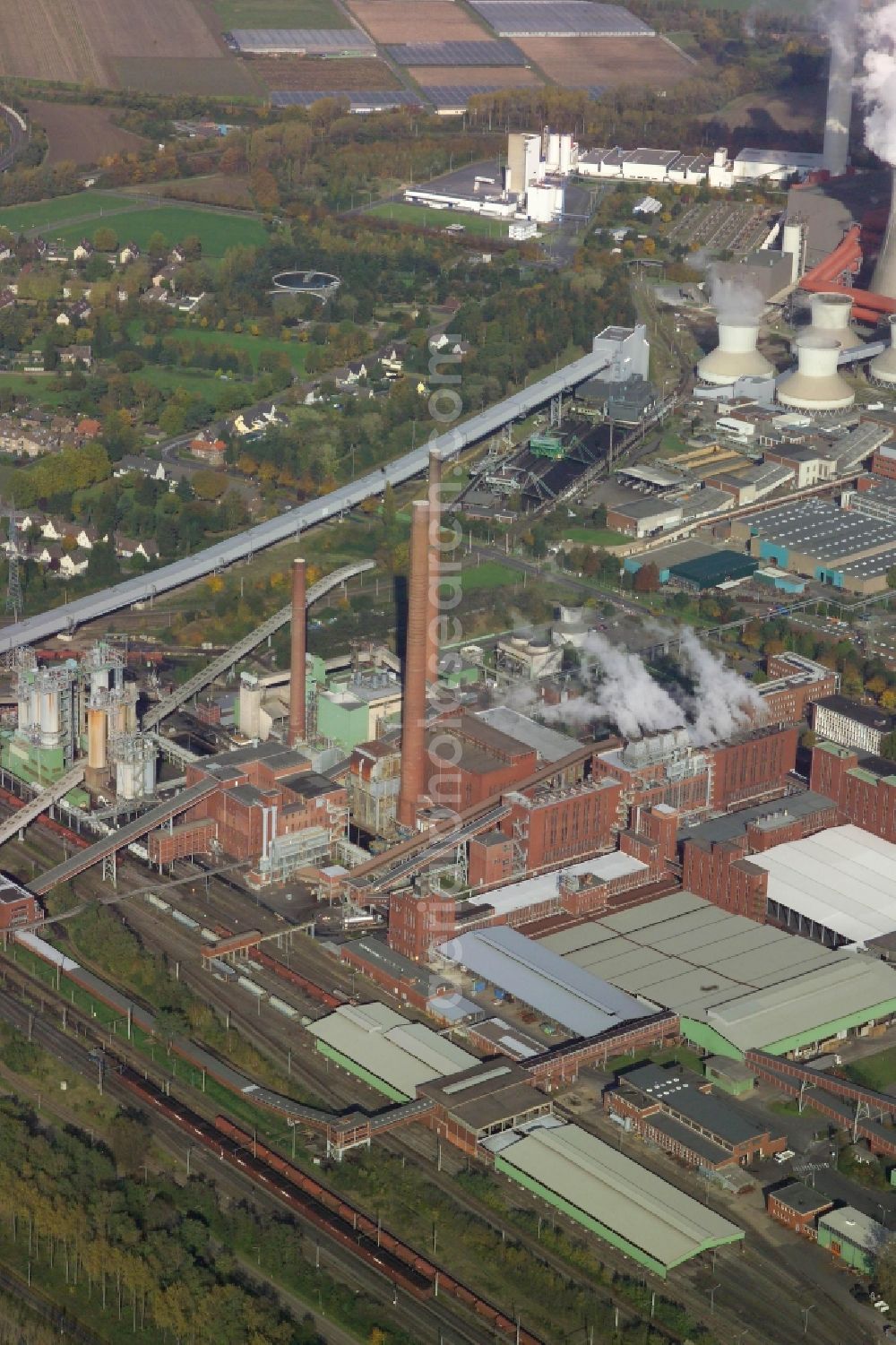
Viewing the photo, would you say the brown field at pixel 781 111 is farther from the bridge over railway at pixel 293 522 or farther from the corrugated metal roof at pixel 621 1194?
the corrugated metal roof at pixel 621 1194

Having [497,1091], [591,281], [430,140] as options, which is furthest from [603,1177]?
[430,140]

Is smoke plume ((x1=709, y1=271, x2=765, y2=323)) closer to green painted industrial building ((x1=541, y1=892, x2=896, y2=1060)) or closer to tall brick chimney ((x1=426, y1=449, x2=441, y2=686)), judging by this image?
tall brick chimney ((x1=426, y1=449, x2=441, y2=686))

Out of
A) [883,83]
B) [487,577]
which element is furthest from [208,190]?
[487,577]

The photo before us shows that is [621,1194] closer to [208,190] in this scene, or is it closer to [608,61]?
[208,190]

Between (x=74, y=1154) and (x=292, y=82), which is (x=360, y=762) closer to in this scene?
(x=74, y=1154)

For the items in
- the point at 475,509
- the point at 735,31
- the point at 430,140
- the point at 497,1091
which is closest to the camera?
the point at 497,1091

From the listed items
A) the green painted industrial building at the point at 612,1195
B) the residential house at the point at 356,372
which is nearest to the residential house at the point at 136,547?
the residential house at the point at 356,372

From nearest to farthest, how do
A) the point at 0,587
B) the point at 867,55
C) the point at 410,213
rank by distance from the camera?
1. the point at 0,587
2. the point at 867,55
3. the point at 410,213
